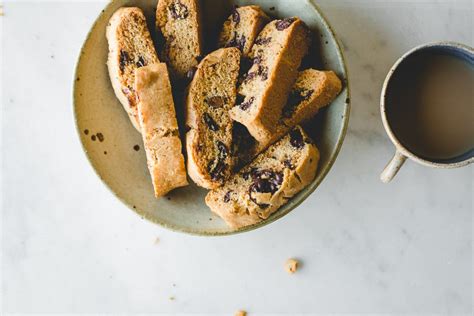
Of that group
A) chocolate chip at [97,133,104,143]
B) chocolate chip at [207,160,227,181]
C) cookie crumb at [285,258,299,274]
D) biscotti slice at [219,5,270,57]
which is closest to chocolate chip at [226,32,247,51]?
biscotti slice at [219,5,270,57]

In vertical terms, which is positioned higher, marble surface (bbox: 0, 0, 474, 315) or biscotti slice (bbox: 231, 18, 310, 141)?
biscotti slice (bbox: 231, 18, 310, 141)

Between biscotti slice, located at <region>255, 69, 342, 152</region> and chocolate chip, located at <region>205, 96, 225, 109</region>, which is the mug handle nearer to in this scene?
biscotti slice, located at <region>255, 69, 342, 152</region>

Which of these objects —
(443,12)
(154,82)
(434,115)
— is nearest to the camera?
(154,82)

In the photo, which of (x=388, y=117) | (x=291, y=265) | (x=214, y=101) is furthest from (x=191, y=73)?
(x=291, y=265)

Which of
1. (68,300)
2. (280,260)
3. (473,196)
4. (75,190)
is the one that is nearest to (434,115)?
(473,196)

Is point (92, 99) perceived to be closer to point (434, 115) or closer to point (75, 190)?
point (75, 190)

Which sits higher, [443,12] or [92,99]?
[92,99]
